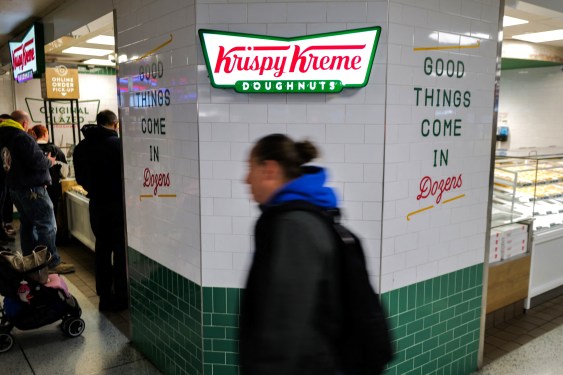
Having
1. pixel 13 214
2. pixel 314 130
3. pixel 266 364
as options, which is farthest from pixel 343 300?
pixel 13 214

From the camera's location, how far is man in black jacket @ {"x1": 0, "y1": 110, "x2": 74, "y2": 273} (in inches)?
203

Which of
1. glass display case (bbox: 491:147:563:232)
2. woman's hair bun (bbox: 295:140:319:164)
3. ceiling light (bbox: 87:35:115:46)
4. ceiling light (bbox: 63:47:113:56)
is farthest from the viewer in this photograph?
ceiling light (bbox: 63:47:113:56)

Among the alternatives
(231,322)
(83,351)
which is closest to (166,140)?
(231,322)

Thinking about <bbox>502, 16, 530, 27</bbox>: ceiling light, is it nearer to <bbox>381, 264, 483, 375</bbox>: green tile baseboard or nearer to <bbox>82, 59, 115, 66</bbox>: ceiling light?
<bbox>381, 264, 483, 375</bbox>: green tile baseboard

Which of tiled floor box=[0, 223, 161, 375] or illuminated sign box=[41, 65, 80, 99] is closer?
tiled floor box=[0, 223, 161, 375]

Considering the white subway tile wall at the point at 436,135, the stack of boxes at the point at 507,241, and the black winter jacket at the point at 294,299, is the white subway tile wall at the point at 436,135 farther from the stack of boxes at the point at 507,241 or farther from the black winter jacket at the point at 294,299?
the black winter jacket at the point at 294,299

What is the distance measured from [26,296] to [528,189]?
4742mm

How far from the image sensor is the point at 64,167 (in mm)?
7934

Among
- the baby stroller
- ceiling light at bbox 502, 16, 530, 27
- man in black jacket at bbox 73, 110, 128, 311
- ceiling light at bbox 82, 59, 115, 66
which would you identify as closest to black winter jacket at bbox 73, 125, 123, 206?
man in black jacket at bbox 73, 110, 128, 311

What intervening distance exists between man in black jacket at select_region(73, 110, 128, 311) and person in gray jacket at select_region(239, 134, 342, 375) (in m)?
3.20

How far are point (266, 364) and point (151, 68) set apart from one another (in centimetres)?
241

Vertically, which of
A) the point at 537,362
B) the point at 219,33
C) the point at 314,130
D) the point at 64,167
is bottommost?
the point at 537,362

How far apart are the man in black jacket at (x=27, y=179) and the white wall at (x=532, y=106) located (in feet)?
26.3

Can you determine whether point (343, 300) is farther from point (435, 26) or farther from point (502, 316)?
point (502, 316)
